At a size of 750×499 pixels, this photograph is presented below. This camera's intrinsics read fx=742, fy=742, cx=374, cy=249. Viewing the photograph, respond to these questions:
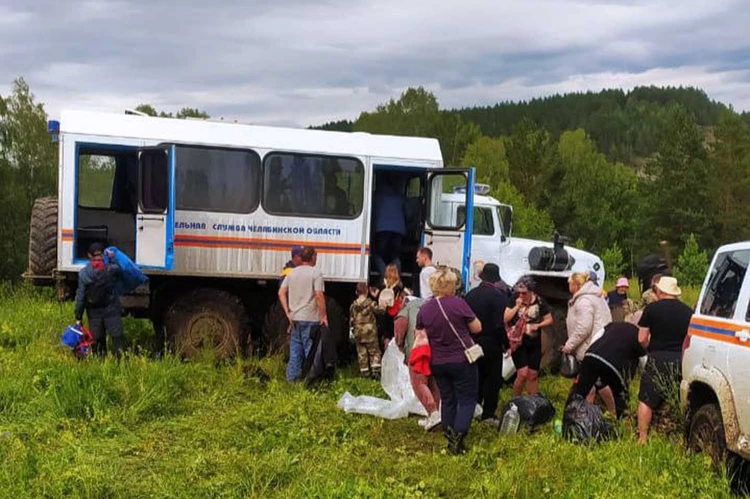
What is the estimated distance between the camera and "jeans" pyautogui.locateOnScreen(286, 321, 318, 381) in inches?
343

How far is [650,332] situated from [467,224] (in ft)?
12.9

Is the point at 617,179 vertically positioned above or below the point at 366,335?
above

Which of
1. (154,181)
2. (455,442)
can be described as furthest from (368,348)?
(154,181)

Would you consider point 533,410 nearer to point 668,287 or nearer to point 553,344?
point 668,287

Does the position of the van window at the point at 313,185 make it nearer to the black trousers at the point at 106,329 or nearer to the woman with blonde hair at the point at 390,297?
the woman with blonde hair at the point at 390,297

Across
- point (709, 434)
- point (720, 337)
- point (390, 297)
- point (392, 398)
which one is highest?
point (720, 337)

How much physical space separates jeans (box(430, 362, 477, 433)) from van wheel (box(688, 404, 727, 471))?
5.81ft

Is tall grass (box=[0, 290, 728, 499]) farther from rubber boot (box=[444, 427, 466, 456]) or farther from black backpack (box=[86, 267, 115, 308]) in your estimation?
black backpack (box=[86, 267, 115, 308])

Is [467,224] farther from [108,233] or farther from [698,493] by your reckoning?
[698,493]

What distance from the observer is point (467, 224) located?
10195 millimetres

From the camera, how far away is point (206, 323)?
986 centimetres

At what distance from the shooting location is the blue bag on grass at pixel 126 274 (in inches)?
346

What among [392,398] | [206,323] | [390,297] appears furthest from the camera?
[206,323]

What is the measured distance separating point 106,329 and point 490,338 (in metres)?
4.68
